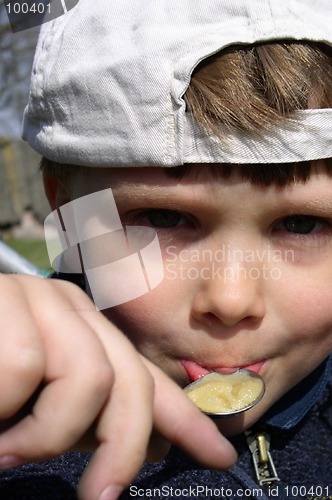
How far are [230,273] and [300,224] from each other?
0.12 metres

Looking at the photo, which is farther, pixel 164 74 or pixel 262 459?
pixel 262 459

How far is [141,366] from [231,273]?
268 millimetres

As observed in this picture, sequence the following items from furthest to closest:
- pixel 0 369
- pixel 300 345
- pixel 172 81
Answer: pixel 300 345 < pixel 172 81 < pixel 0 369

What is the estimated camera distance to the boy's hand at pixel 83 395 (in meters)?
0.31

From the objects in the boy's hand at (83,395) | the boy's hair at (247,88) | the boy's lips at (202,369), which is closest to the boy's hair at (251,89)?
the boy's hair at (247,88)

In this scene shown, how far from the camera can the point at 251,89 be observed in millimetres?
598

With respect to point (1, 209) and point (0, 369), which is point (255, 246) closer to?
point (0, 369)

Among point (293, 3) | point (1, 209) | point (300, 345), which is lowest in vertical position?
point (1, 209)

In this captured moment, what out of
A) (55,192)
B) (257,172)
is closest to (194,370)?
(257,172)

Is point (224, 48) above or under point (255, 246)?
above

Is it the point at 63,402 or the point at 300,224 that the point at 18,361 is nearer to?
the point at 63,402

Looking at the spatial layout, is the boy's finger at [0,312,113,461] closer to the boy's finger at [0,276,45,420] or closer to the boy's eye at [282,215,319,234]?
the boy's finger at [0,276,45,420]

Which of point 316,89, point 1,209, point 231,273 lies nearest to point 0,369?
point 231,273

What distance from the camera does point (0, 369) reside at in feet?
1.00
